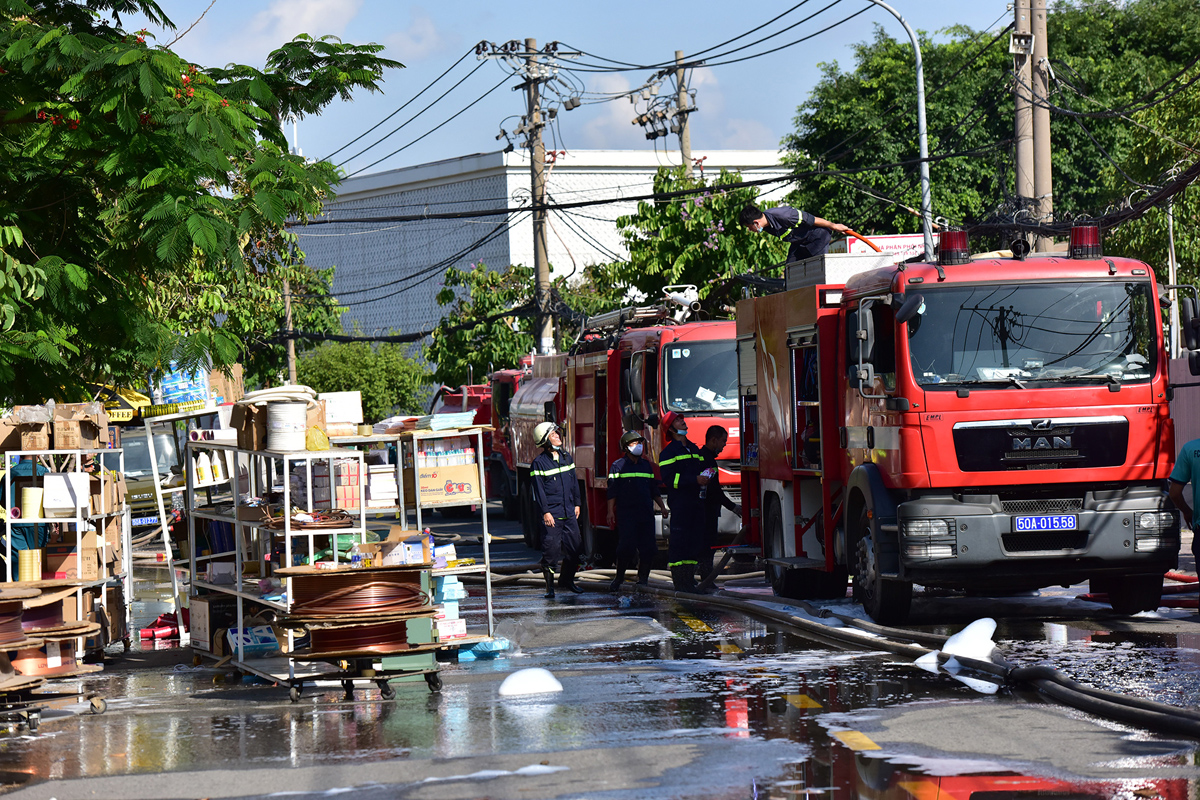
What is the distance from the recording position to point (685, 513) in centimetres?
1449

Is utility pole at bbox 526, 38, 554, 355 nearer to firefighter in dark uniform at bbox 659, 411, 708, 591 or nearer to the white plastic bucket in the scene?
firefighter in dark uniform at bbox 659, 411, 708, 591

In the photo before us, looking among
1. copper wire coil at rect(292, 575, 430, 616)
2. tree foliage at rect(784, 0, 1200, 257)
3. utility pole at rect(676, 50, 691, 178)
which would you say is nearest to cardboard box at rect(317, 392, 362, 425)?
copper wire coil at rect(292, 575, 430, 616)

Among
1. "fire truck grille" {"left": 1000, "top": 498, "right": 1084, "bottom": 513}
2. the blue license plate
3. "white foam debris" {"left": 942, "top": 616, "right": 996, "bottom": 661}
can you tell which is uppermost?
"fire truck grille" {"left": 1000, "top": 498, "right": 1084, "bottom": 513}

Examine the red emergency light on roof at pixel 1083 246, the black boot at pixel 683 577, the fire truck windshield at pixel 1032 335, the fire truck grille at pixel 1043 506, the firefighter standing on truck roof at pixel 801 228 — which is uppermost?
the firefighter standing on truck roof at pixel 801 228

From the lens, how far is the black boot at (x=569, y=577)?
15406mm

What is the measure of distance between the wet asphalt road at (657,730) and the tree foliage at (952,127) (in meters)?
31.1

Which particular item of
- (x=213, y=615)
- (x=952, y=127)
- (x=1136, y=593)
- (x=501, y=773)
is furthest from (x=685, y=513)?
(x=952, y=127)

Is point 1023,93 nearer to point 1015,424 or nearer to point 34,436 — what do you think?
point 1015,424

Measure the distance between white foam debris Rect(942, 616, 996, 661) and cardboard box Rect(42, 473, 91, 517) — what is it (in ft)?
22.5

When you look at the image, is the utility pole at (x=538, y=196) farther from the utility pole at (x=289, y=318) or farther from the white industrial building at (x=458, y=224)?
the white industrial building at (x=458, y=224)

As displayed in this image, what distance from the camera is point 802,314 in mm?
12914

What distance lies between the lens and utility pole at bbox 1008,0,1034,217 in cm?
1762

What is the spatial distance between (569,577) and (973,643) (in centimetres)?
665

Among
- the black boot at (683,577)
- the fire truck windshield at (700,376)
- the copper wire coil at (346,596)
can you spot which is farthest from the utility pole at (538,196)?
the copper wire coil at (346,596)
